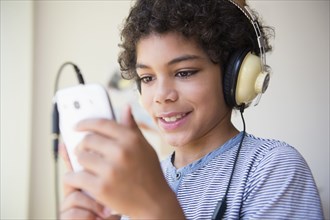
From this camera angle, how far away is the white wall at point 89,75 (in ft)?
4.79

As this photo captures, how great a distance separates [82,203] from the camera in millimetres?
422

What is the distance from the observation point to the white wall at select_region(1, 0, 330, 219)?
1459mm

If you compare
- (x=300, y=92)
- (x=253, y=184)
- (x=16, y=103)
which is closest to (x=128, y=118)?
(x=253, y=184)

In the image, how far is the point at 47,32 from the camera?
152 cm

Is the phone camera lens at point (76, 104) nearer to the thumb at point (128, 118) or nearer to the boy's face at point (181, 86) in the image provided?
the thumb at point (128, 118)

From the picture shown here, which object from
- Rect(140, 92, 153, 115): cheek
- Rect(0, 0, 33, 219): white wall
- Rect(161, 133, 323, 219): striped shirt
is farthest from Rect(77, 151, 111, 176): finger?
Rect(0, 0, 33, 219): white wall

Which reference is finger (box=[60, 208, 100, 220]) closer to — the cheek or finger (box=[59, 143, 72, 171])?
finger (box=[59, 143, 72, 171])

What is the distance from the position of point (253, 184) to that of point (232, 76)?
23cm

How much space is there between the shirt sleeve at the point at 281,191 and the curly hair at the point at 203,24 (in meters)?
0.25

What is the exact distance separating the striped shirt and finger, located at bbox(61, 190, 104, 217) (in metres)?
0.23

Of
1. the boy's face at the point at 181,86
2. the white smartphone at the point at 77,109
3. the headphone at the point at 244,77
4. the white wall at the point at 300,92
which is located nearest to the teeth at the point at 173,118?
the boy's face at the point at 181,86

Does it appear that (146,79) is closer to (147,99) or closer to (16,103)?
(147,99)

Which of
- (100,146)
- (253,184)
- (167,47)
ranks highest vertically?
(167,47)

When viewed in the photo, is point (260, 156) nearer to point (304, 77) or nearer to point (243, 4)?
point (243, 4)
